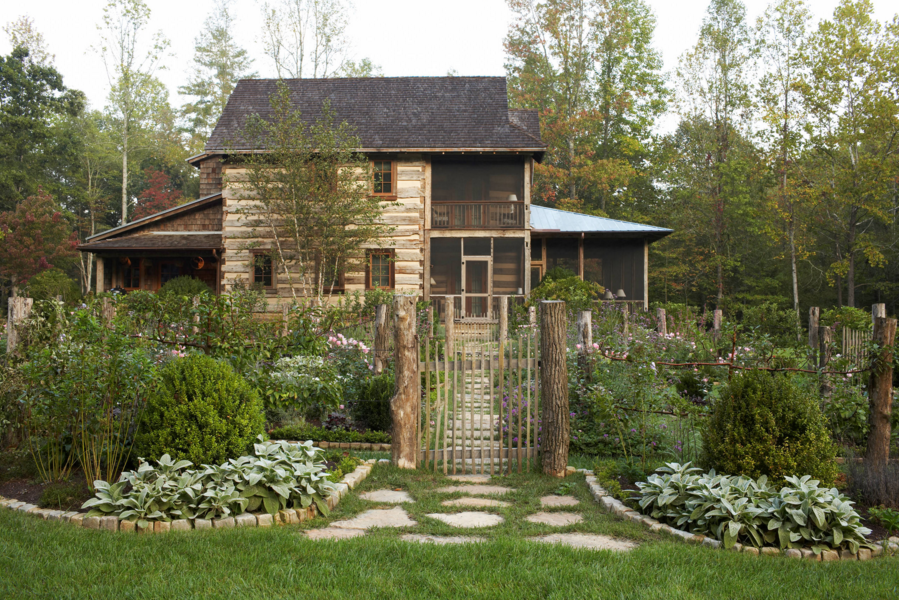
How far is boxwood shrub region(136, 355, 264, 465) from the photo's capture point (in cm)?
482

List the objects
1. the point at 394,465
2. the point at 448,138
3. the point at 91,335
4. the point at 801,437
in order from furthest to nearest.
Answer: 1. the point at 448,138
2. the point at 394,465
3. the point at 91,335
4. the point at 801,437

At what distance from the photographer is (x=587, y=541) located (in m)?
4.17

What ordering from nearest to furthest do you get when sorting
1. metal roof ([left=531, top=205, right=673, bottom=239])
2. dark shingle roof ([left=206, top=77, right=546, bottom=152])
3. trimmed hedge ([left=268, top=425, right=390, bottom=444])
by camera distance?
trimmed hedge ([left=268, top=425, right=390, bottom=444]) < dark shingle roof ([left=206, top=77, right=546, bottom=152]) < metal roof ([left=531, top=205, right=673, bottom=239])

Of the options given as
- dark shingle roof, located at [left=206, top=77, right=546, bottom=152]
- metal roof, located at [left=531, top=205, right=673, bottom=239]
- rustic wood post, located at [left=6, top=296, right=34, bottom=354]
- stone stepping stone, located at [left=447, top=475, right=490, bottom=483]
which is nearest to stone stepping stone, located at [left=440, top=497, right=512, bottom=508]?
stone stepping stone, located at [left=447, top=475, right=490, bottom=483]

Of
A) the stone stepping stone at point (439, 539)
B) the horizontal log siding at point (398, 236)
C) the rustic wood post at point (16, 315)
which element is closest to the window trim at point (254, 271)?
the horizontal log siding at point (398, 236)

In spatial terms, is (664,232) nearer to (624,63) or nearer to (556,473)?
(624,63)

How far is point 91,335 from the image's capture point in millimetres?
5109

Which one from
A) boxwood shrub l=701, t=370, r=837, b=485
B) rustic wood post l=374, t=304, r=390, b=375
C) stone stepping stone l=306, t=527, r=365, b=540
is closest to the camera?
stone stepping stone l=306, t=527, r=365, b=540

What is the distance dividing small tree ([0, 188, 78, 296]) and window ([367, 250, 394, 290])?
56.5ft

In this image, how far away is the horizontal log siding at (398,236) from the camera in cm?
2003

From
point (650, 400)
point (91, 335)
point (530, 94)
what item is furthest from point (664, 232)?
point (91, 335)

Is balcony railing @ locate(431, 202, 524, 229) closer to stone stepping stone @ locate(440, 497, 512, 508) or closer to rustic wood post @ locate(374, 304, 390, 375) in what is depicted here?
rustic wood post @ locate(374, 304, 390, 375)

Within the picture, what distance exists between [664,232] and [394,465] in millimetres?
18569

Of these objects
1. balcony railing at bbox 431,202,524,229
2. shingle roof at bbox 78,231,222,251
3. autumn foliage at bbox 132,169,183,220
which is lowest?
shingle roof at bbox 78,231,222,251
